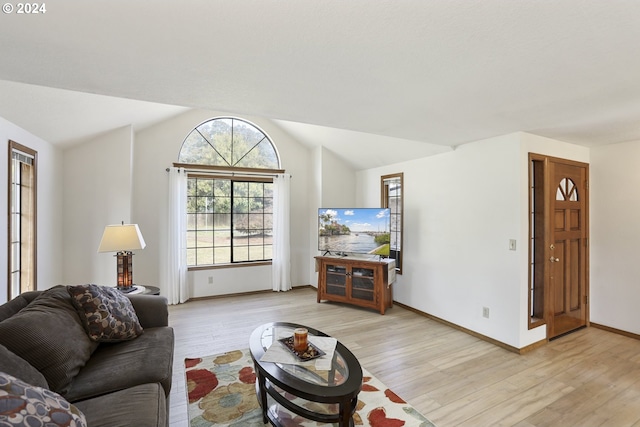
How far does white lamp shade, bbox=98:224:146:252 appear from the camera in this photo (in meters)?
3.07

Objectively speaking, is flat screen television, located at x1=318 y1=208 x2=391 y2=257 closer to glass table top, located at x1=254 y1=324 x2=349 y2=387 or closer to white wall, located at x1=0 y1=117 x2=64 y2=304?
glass table top, located at x1=254 y1=324 x2=349 y2=387

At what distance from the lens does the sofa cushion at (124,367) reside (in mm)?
1647

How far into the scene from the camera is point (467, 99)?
227 centimetres

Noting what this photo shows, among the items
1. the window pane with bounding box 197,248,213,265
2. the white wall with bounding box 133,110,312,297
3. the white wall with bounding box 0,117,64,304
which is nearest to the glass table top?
the white wall with bounding box 0,117,64,304

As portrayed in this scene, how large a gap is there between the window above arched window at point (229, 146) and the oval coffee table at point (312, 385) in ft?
12.2

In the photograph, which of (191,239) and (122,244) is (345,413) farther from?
(191,239)

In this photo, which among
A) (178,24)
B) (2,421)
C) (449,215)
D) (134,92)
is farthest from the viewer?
(449,215)

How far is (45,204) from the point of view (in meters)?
3.56

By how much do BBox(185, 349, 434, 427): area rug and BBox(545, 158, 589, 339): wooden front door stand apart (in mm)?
2253

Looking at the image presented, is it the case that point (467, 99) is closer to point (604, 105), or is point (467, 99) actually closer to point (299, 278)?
point (604, 105)

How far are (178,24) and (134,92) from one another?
39.6 inches

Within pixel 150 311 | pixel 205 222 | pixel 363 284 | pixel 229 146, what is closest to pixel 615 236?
pixel 363 284

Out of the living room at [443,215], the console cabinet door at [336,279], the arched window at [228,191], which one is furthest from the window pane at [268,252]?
the console cabinet door at [336,279]

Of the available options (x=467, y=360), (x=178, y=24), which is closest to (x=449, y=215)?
(x=467, y=360)
